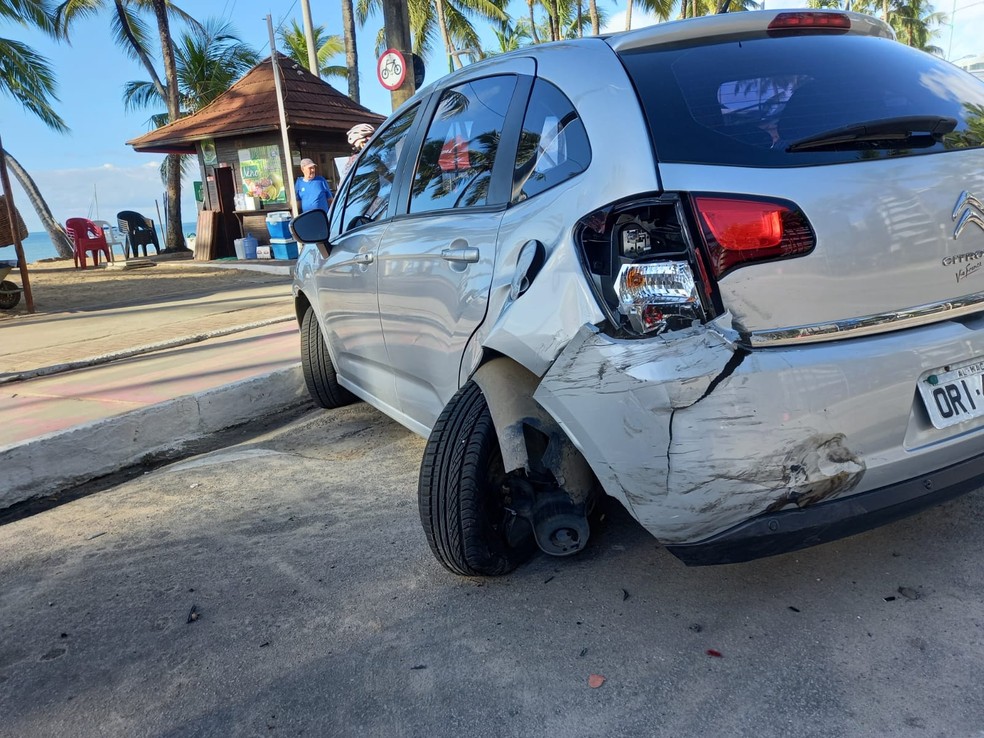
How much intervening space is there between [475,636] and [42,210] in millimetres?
25869

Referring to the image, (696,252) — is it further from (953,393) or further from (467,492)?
(467,492)

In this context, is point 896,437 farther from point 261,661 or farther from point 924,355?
point 261,661

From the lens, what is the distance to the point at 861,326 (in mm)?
1943

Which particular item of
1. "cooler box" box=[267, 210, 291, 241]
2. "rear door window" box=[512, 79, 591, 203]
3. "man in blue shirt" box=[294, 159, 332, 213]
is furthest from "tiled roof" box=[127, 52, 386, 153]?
"rear door window" box=[512, 79, 591, 203]

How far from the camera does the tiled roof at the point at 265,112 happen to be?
1619cm

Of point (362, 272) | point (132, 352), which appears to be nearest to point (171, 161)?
point (132, 352)

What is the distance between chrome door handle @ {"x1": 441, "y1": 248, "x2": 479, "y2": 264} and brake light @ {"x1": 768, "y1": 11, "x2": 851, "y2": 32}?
1.17 meters

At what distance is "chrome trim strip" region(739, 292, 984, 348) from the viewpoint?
6.21 feet

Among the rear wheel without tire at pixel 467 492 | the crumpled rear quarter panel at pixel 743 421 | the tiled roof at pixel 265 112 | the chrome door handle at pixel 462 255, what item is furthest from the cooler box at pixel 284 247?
the crumpled rear quarter panel at pixel 743 421

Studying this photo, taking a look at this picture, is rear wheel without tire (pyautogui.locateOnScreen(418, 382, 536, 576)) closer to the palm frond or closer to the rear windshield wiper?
the rear windshield wiper

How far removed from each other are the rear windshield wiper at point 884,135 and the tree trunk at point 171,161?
76.6 feet

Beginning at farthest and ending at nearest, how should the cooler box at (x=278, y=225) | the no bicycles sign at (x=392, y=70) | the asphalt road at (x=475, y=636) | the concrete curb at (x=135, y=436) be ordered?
the cooler box at (x=278, y=225), the no bicycles sign at (x=392, y=70), the concrete curb at (x=135, y=436), the asphalt road at (x=475, y=636)

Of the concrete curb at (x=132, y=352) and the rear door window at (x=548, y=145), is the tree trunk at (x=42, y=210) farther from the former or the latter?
the rear door window at (x=548, y=145)

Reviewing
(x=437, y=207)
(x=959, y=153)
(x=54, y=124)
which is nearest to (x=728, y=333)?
(x=959, y=153)
